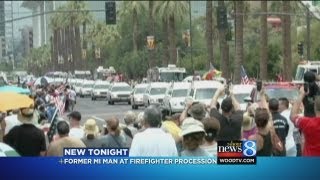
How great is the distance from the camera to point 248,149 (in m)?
7.78

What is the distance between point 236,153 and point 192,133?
3.27ft

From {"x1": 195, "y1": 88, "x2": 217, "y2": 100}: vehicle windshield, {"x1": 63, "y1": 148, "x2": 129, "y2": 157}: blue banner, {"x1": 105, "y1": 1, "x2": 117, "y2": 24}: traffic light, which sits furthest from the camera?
{"x1": 105, "y1": 1, "x2": 117, "y2": 24}: traffic light

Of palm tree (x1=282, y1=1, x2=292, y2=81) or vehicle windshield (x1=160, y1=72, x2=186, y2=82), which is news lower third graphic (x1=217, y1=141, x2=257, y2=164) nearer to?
palm tree (x1=282, y1=1, x2=292, y2=81)

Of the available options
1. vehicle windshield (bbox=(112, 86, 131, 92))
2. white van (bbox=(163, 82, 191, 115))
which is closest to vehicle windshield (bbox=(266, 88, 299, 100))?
white van (bbox=(163, 82, 191, 115))

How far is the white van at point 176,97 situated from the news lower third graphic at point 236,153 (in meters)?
35.7

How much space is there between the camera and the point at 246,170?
286 inches

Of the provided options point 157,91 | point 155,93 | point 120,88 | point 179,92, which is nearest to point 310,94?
point 179,92

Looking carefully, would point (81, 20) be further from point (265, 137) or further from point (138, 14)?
point (265, 137)

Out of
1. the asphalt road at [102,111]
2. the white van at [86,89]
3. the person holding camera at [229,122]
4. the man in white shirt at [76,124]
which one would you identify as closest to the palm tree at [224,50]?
the asphalt road at [102,111]

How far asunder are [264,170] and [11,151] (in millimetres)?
2618

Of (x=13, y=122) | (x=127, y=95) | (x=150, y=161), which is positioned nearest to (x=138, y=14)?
(x=127, y=95)

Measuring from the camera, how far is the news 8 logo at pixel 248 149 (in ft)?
25.0

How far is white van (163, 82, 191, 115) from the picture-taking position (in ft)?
146

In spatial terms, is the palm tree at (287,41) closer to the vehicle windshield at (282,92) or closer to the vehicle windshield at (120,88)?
the vehicle windshield at (120,88)
